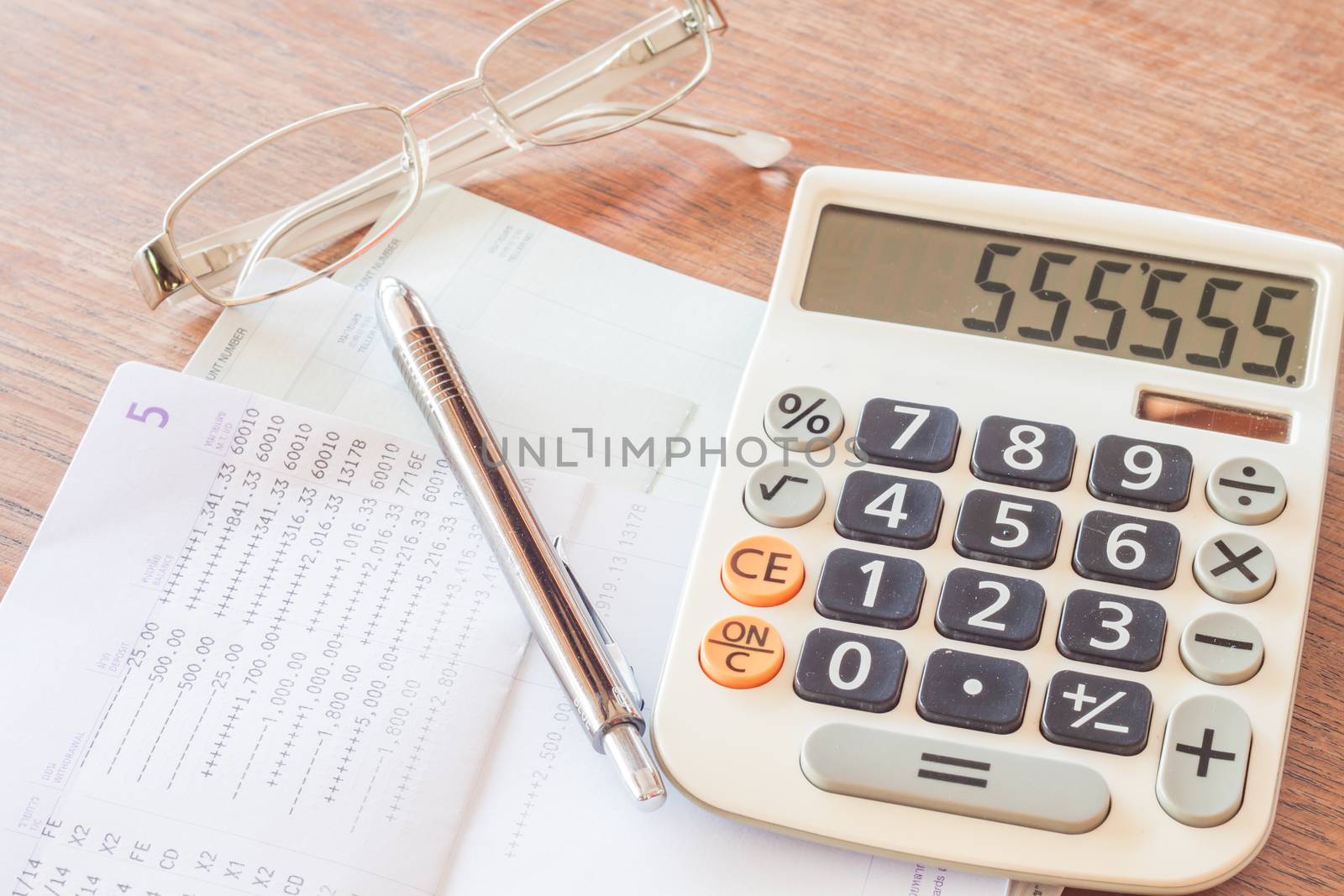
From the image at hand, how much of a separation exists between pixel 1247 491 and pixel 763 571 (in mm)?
186

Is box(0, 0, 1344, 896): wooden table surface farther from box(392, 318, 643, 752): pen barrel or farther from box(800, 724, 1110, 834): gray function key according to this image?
box(800, 724, 1110, 834): gray function key

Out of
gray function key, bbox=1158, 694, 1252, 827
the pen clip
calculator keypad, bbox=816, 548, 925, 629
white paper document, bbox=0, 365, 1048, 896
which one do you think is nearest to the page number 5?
white paper document, bbox=0, 365, 1048, 896

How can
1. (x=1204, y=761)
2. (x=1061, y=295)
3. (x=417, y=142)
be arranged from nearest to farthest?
(x=1204, y=761) → (x=1061, y=295) → (x=417, y=142)

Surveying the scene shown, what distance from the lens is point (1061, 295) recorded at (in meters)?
0.51

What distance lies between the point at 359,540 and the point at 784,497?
175mm

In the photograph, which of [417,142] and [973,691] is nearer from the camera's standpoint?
[973,691]

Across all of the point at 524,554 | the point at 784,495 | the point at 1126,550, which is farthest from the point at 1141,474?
the point at 524,554

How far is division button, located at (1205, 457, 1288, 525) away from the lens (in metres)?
0.45

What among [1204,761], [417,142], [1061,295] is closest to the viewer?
[1204,761]

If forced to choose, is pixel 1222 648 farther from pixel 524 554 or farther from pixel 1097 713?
pixel 524 554

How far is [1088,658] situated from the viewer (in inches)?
16.8

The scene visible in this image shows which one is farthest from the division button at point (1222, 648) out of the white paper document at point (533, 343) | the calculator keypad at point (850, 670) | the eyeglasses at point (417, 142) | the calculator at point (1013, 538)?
the eyeglasses at point (417, 142)

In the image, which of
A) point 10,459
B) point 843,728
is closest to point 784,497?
point 843,728

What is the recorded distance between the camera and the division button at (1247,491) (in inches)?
17.7
